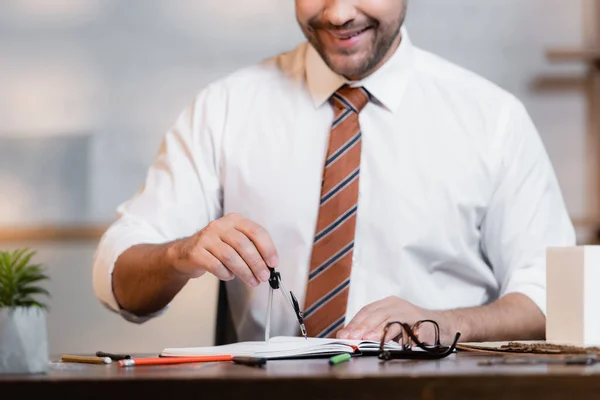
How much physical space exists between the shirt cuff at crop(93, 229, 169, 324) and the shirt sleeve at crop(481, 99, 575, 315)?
73 centimetres

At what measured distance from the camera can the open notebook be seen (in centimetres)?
117

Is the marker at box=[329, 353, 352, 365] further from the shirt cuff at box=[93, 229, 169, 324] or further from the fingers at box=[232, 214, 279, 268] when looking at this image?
the shirt cuff at box=[93, 229, 169, 324]

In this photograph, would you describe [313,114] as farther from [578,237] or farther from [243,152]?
[578,237]

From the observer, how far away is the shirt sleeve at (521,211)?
1.97m

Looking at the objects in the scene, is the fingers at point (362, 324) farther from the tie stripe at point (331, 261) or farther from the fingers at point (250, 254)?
the tie stripe at point (331, 261)

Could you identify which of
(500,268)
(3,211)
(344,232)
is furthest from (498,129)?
(3,211)

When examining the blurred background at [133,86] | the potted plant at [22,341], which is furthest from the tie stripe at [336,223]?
the blurred background at [133,86]

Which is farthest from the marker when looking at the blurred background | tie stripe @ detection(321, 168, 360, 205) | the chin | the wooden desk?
the blurred background

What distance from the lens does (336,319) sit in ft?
5.98

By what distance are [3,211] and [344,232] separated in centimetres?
138

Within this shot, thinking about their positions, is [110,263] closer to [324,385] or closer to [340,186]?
[340,186]

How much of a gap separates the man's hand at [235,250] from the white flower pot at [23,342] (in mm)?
422

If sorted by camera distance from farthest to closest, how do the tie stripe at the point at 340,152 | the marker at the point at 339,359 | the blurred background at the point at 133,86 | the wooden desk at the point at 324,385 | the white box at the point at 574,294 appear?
the blurred background at the point at 133,86
the tie stripe at the point at 340,152
the white box at the point at 574,294
the marker at the point at 339,359
the wooden desk at the point at 324,385

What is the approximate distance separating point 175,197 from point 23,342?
0.99 m
